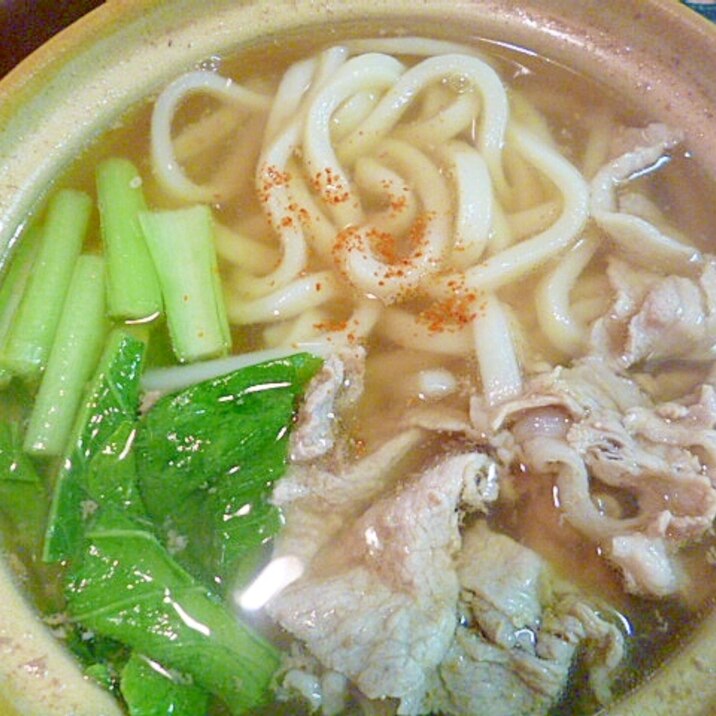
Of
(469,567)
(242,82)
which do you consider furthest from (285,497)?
(242,82)

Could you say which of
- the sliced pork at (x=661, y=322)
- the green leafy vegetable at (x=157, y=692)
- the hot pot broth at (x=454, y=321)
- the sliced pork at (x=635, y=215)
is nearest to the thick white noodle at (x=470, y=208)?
the hot pot broth at (x=454, y=321)

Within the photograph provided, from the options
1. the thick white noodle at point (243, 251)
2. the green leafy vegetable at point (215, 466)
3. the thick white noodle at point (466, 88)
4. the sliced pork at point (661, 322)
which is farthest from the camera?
the thick white noodle at point (466, 88)

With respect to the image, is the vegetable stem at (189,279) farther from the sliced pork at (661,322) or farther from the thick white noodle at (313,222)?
the sliced pork at (661,322)

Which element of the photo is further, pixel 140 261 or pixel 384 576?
pixel 140 261

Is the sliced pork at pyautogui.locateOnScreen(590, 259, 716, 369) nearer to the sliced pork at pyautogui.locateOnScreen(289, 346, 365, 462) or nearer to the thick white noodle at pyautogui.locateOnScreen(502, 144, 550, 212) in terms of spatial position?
the thick white noodle at pyautogui.locateOnScreen(502, 144, 550, 212)

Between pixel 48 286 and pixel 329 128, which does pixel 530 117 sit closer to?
pixel 329 128

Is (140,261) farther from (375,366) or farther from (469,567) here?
(469,567)
